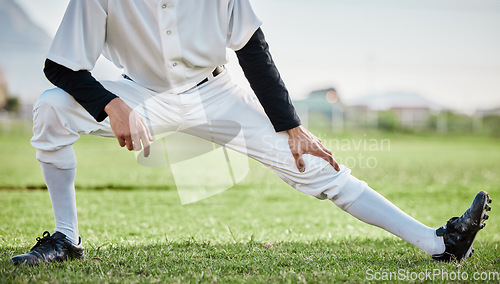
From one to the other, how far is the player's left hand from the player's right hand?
2.59 ft

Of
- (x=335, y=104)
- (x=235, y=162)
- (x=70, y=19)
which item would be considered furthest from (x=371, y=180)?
(x=335, y=104)

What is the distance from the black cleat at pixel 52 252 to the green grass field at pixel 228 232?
0.22 ft

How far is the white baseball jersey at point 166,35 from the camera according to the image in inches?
94.9

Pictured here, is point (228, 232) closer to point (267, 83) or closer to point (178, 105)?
point (178, 105)

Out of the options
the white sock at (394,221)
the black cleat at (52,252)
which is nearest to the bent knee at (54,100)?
the black cleat at (52,252)

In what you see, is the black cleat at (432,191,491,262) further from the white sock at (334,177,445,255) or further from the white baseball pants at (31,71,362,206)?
the white baseball pants at (31,71,362,206)

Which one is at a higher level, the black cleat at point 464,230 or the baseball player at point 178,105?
the baseball player at point 178,105

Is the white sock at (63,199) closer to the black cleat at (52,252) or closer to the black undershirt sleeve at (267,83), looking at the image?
the black cleat at (52,252)

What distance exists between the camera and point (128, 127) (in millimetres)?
2205

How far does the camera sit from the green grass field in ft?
7.36

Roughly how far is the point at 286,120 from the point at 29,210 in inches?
137

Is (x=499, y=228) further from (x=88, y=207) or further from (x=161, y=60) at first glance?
(x=88, y=207)

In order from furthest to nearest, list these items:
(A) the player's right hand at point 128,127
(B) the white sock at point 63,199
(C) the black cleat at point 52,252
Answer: (B) the white sock at point 63,199
(C) the black cleat at point 52,252
(A) the player's right hand at point 128,127

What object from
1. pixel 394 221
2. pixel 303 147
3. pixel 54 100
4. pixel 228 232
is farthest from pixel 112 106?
pixel 228 232
